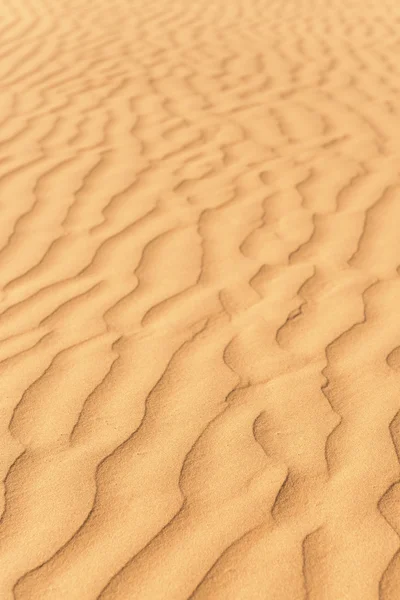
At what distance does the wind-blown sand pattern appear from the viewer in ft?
6.19

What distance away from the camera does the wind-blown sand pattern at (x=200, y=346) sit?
1887 millimetres

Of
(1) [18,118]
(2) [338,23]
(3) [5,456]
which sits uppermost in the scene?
(1) [18,118]

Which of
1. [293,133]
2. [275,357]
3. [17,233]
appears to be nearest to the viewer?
[275,357]

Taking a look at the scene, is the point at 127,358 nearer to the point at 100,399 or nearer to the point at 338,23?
the point at 100,399

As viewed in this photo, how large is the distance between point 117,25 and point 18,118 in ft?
11.0

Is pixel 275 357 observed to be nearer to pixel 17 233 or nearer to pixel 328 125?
pixel 17 233

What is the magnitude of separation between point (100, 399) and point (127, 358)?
241 millimetres

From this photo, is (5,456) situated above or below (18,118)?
below

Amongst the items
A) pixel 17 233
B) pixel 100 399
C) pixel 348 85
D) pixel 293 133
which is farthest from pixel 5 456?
pixel 348 85

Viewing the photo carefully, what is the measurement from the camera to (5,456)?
2.20 meters

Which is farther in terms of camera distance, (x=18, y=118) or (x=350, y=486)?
(x=18, y=118)

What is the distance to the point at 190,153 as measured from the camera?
15.2 ft

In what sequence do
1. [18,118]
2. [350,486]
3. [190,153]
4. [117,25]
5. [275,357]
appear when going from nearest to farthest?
1. [350,486]
2. [275,357]
3. [190,153]
4. [18,118]
5. [117,25]

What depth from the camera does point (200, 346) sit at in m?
2.71
